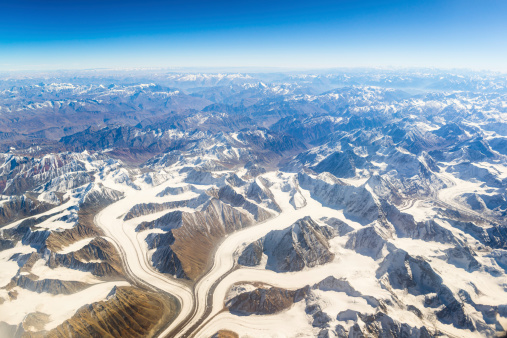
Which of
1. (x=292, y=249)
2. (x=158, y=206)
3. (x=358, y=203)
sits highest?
(x=158, y=206)

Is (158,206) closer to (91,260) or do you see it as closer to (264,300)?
(91,260)

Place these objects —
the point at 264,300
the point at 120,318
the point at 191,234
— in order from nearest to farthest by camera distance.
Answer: the point at 120,318 < the point at 264,300 < the point at 191,234

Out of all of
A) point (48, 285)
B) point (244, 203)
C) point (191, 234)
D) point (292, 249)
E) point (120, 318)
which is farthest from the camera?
point (244, 203)

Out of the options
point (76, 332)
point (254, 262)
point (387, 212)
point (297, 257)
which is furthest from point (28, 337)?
point (387, 212)

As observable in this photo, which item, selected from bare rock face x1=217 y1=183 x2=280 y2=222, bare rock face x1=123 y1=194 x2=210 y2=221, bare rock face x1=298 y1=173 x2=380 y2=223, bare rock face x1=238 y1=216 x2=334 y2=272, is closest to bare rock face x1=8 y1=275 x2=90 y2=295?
bare rock face x1=123 y1=194 x2=210 y2=221

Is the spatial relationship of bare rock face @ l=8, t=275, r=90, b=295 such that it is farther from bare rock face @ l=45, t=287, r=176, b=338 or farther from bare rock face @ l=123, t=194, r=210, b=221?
bare rock face @ l=123, t=194, r=210, b=221

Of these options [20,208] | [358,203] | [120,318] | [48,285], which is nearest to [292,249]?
[358,203]

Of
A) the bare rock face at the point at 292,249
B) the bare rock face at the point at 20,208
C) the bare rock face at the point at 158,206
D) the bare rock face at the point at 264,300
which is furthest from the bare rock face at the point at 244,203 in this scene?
the bare rock face at the point at 20,208

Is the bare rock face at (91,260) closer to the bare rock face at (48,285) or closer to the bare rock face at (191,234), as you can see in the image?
the bare rock face at (48,285)

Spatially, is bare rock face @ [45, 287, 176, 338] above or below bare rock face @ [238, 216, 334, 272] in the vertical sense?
above
